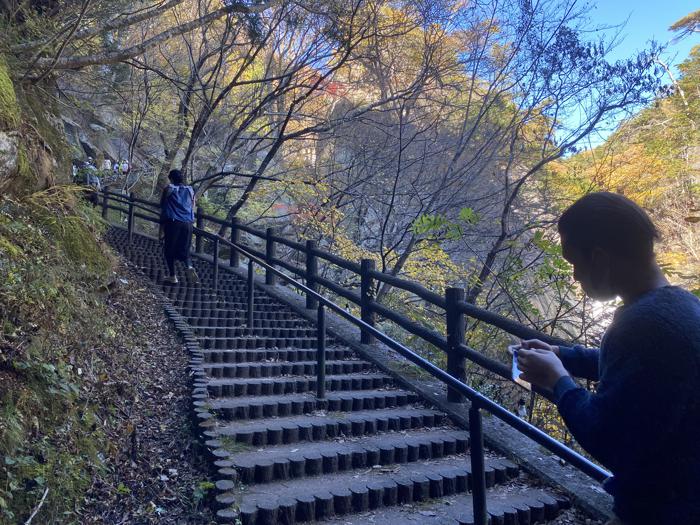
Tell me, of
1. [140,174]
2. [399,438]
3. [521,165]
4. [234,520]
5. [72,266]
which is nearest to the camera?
[234,520]

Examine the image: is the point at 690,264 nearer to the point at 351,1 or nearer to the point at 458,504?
the point at 351,1

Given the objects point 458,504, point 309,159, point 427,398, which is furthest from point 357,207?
point 458,504

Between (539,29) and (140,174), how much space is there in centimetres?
1423

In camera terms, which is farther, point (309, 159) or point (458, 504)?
point (309, 159)

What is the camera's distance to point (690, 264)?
15664 mm

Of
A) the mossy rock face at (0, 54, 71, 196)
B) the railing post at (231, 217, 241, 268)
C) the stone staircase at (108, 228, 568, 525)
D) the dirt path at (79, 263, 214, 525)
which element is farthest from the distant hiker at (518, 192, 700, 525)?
the railing post at (231, 217, 241, 268)

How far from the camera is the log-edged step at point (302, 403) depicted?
497cm

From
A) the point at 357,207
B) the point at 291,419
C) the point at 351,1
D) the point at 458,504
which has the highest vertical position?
the point at 351,1

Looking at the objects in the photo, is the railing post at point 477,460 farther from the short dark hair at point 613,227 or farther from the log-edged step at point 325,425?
the log-edged step at point 325,425

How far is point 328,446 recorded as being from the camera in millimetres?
4633

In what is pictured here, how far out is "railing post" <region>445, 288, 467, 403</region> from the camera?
5570 millimetres

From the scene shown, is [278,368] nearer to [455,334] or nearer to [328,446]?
[328,446]

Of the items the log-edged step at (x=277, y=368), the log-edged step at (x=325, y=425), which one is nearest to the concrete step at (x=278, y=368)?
the log-edged step at (x=277, y=368)

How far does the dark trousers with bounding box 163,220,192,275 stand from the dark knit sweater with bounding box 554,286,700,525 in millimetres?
8747
